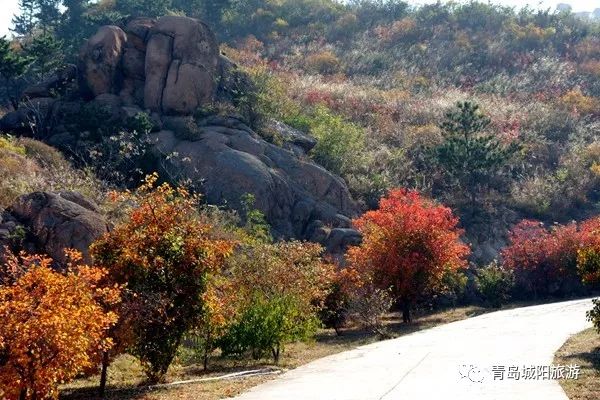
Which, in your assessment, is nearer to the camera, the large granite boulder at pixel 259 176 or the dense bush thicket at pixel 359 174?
the dense bush thicket at pixel 359 174

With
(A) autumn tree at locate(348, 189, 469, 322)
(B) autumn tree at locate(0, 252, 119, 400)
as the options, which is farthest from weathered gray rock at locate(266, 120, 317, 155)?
(B) autumn tree at locate(0, 252, 119, 400)

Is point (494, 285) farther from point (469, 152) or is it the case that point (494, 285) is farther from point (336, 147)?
point (336, 147)

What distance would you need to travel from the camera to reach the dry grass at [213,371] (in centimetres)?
1638

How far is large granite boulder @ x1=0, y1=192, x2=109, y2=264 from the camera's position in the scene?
23625 mm

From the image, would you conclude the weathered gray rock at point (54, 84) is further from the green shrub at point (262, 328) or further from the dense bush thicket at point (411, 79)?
the green shrub at point (262, 328)

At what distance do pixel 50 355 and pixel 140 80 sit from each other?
1341 inches

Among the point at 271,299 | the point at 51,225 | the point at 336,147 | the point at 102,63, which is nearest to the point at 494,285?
the point at 336,147

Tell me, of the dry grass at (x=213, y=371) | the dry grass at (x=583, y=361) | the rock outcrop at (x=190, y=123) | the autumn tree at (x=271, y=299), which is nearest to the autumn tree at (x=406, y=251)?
the dry grass at (x=213, y=371)

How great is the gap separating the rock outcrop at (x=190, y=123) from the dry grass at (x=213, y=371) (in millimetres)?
8744

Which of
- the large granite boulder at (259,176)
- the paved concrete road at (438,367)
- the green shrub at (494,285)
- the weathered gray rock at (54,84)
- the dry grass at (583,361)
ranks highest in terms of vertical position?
the weathered gray rock at (54,84)

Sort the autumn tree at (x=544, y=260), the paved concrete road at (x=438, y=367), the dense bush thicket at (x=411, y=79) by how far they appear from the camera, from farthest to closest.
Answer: the dense bush thicket at (x=411, y=79) → the autumn tree at (x=544, y=260) → the paved concrete road at (x=438, y=367)

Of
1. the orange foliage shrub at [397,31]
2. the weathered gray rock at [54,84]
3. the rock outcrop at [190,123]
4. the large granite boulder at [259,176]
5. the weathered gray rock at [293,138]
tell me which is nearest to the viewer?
the large granite boulder at [259,176]

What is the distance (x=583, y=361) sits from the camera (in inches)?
673

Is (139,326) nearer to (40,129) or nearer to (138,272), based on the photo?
(138,272)
